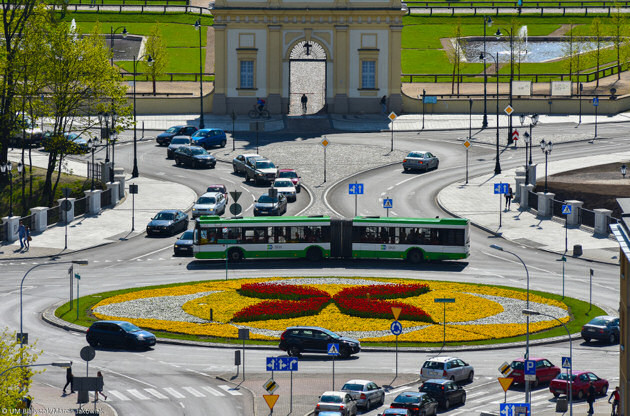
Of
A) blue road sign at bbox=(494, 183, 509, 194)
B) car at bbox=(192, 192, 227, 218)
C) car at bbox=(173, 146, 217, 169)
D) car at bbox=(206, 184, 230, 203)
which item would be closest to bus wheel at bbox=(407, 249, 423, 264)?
blue road sign at bbox=(494, 183, 509, 194)

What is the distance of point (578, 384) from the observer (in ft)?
181

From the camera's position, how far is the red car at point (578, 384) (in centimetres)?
5528

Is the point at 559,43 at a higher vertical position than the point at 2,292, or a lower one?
higher

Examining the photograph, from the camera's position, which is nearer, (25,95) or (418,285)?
(418,285)

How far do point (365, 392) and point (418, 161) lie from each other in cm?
5504

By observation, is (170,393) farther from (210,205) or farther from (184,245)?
(210,205)

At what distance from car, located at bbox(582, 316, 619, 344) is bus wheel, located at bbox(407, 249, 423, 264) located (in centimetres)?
1868

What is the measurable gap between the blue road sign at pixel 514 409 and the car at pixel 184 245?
36729 millimetres

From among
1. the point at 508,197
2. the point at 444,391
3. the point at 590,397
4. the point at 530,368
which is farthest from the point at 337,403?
the point at 508,197

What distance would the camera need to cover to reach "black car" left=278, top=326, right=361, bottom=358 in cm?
6106

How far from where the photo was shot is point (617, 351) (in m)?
63.1

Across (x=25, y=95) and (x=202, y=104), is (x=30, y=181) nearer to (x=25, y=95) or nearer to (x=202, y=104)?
(x=25, y=95)

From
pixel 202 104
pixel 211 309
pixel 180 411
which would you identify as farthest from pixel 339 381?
pixel 202 104

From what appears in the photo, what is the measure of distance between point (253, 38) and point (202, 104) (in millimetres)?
9217
